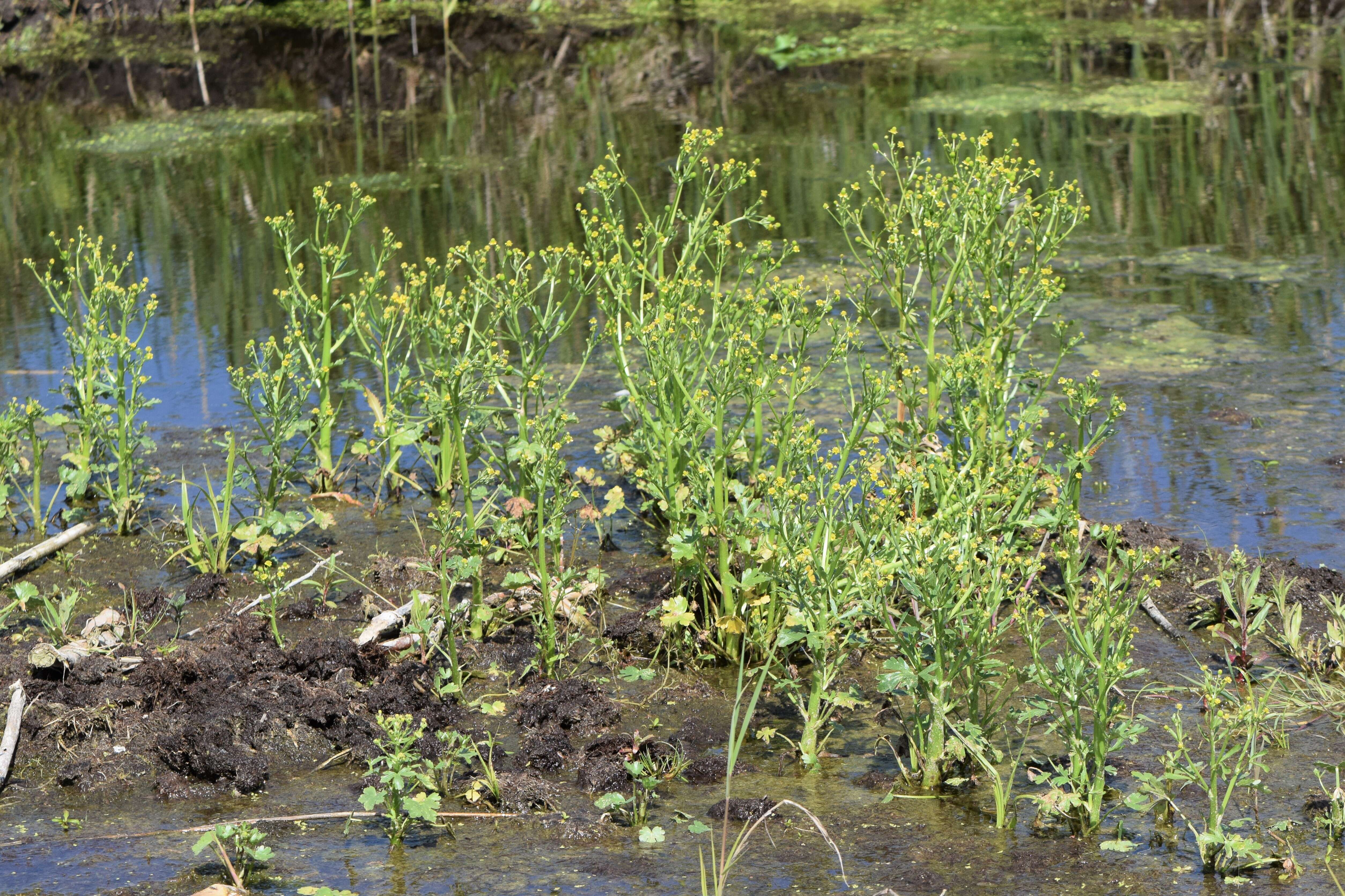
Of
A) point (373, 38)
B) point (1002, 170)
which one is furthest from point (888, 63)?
point (1002, 170)

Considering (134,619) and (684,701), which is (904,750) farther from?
(134,619)

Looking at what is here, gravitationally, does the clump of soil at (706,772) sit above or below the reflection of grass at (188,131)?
below

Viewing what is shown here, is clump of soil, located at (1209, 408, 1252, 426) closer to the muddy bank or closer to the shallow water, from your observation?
the shallow water

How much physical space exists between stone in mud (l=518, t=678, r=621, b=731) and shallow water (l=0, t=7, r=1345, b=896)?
114 millimetres

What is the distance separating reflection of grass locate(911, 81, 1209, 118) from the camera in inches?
468

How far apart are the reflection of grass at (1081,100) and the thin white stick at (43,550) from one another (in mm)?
8700

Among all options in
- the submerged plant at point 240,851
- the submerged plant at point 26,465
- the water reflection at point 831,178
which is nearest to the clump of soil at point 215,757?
the submerged plant at point 240,851

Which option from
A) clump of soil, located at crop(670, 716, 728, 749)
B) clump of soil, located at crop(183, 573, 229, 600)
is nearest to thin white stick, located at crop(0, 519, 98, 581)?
clump of soil, located at crop(183, 573, 229, 600)

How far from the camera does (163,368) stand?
7.29 m

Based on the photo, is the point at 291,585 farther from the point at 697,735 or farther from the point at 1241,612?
the point at 1241,612

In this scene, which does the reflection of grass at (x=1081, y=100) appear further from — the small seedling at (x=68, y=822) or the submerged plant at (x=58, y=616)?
the small seedling at (x=68, y=822)

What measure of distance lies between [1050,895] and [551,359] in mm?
4482

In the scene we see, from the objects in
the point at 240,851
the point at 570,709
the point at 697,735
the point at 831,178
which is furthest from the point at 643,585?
the point at 831,178

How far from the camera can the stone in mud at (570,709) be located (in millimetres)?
3955
